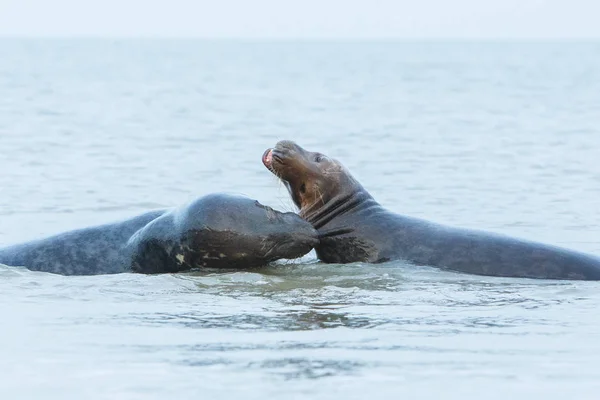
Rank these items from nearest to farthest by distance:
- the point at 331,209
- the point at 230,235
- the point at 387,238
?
the point at 230,235 < the point at 387,238 < the point at 331,209

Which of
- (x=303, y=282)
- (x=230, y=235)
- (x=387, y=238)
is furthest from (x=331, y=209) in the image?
(x=230, y=235)

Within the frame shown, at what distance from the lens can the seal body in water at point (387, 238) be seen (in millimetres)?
9664

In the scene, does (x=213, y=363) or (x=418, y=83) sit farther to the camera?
(x=418, y=83)

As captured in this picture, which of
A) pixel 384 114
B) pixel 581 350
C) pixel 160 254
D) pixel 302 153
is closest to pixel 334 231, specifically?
pixel 302 153

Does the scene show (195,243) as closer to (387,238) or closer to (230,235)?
(230,235)

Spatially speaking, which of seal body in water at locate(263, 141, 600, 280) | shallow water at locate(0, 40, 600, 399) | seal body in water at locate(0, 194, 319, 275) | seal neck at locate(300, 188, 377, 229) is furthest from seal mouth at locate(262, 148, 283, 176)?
seal body in water at locate(0, 194, 319, 275)

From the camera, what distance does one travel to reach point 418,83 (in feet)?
159

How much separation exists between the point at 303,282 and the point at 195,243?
0.73m

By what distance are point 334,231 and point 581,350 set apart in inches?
134

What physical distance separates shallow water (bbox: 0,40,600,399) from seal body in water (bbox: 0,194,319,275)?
0.18m

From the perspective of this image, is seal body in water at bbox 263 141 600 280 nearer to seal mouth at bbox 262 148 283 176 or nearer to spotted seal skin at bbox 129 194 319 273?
seal mouth at bbox 262 148 283 176

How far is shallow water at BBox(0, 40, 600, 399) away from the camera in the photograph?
6484 millimetres

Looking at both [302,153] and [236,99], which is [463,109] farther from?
[302,153]

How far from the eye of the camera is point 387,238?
10094mm
